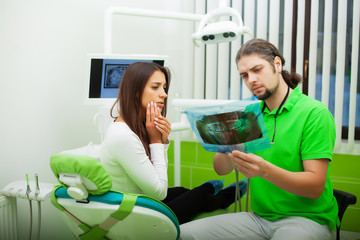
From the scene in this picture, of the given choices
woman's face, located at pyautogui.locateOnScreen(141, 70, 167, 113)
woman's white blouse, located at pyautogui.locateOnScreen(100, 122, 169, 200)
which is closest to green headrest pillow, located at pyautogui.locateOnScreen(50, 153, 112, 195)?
woman's white blouse, located at pyautogui.locateOnScreen(100, 122, 169, 200)

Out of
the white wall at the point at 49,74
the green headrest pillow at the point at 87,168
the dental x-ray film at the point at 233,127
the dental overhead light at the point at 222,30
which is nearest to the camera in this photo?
the green headrest pillow at the point at 87,168

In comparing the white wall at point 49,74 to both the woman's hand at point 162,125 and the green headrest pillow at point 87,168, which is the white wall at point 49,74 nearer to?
the woman's hand at point 162,125

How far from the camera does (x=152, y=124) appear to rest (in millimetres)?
1361

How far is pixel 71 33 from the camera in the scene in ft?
7.24

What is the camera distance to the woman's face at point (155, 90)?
139 centimetres

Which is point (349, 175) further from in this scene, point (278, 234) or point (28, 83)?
point (28, 83)

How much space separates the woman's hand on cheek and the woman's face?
0.12 feet

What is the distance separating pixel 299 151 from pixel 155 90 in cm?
64

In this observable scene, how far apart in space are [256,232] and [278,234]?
0.15 meters

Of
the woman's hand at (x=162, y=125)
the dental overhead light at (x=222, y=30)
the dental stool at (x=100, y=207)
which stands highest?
the dental overhead light at (x=222, y=30)

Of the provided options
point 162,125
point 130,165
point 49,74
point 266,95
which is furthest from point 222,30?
point 49,74

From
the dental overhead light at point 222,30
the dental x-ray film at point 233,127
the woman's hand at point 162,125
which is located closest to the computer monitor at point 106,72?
the dental overhead light at point 222,30

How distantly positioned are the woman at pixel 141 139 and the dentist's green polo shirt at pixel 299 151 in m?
0.40

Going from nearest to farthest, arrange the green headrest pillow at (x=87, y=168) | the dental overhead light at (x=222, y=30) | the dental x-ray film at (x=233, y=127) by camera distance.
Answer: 1. the green headrest pillow at (x=87, y=168)
2. the dental x-ray film at (x=233, y=127)
3. the dental overhead light at (x=222, y=30)
